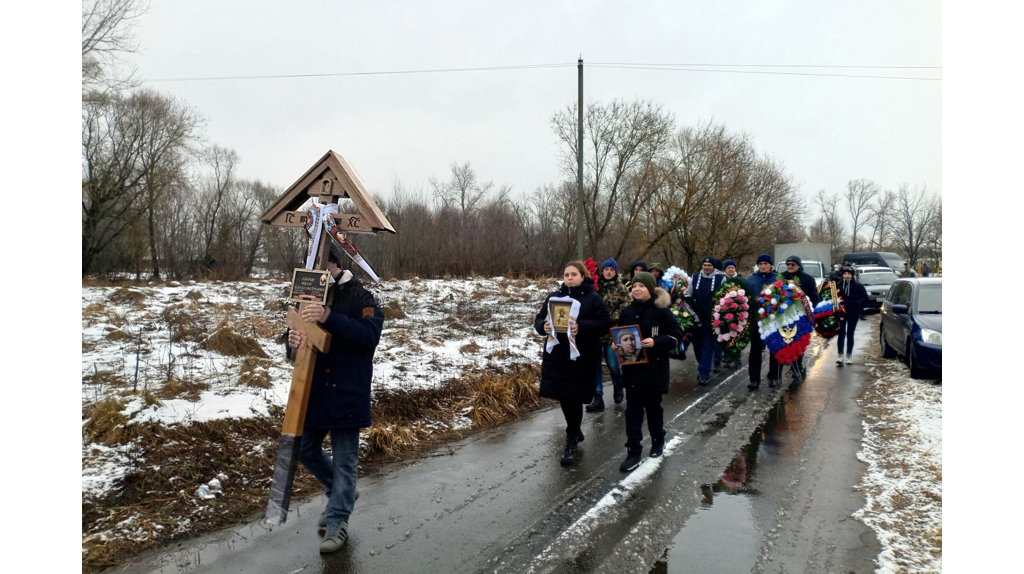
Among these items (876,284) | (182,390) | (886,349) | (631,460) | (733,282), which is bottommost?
(631,460)

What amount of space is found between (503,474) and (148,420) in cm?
337

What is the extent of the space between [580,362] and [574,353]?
19 centimetres

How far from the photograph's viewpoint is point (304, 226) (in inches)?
176

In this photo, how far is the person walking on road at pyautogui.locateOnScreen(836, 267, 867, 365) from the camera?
11.8m

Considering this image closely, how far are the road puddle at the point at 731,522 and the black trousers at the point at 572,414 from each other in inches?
52.0

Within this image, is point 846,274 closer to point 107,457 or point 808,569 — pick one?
point 808,569

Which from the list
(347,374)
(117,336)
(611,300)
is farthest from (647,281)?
(117,336)

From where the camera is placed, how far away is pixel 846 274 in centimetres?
1180

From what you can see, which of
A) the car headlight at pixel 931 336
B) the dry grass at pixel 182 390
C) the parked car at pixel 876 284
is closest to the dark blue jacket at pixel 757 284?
the car headlight at pixel 931 336

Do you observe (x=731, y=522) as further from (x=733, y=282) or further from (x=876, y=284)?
(x=876, y=284)

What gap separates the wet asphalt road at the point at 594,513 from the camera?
4.05m

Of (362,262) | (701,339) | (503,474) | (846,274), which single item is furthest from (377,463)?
(846,274)

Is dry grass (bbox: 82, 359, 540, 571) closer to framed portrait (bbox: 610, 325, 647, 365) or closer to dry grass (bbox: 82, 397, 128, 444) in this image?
dry grass (bbox: 82, 397, 128, 444)

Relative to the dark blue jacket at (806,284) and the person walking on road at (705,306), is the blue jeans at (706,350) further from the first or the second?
the dark blue jacket at (806,284)
